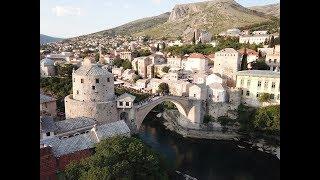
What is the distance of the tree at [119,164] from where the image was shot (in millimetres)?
7541

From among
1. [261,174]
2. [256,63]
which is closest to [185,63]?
[256,63]

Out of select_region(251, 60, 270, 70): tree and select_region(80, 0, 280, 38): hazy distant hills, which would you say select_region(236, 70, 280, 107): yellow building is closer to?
select_region(251, 60, 270, 70): tree

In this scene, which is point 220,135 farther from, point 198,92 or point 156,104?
point 156,104

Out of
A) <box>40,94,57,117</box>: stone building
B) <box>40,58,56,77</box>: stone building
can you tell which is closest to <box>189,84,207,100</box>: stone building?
<box>40,94,57,117</box>: stone building

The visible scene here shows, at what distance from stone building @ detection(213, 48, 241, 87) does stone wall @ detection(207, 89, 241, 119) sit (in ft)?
6.88

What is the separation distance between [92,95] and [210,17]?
134 feet

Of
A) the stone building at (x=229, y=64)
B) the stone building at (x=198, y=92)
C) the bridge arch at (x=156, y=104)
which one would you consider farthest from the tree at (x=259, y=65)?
the bridge arch at (x=156, y=104)

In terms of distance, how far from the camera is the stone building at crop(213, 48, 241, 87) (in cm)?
1866

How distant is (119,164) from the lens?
26.1 ft
